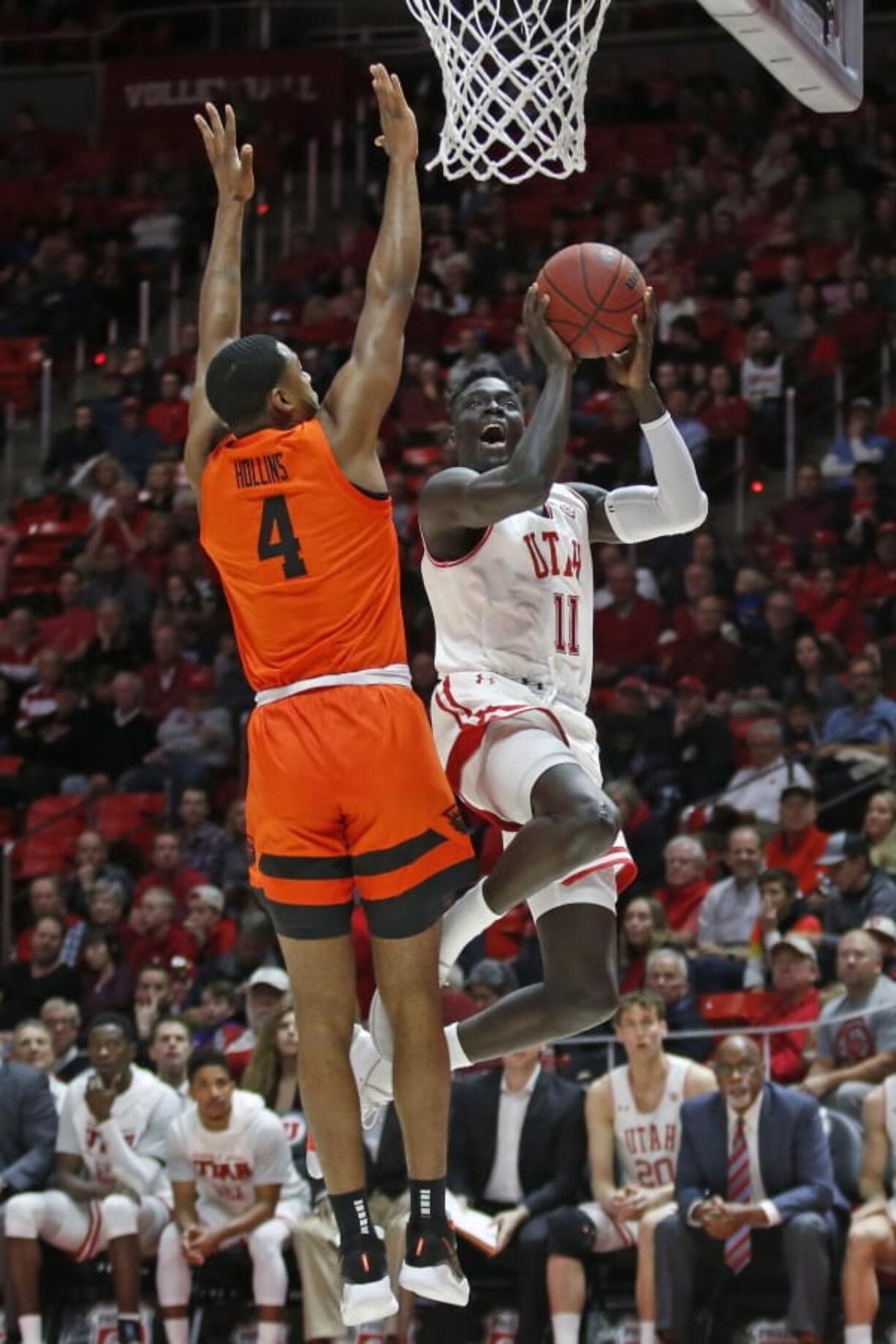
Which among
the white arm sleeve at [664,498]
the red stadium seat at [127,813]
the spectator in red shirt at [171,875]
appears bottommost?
the spectator in red shirt at [171,875]

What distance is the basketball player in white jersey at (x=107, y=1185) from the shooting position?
440 inches

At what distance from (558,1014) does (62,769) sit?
396 inches

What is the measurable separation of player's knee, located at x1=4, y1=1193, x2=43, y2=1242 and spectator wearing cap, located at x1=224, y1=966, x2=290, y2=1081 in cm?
132

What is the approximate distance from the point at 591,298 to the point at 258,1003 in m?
6.40

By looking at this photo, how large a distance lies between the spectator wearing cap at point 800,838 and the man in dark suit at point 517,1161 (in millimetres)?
2102

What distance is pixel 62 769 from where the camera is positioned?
16406 millimetres

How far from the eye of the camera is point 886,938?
36.2ft

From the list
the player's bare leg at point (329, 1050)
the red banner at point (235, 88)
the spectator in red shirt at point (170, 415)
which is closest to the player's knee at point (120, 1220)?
the player's bare leg at point (329, 1050)

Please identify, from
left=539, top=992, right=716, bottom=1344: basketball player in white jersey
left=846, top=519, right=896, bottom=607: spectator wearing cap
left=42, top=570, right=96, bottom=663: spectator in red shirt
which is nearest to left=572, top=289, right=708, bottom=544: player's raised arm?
left=539, top=992, right=716, bottom=1344: basketball player in white jersey

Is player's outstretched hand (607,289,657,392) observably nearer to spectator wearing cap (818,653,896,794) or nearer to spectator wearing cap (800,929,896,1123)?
spectator wearing cap (800,929,896,1123)

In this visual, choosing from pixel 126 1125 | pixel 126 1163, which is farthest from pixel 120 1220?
pixel 126 1125

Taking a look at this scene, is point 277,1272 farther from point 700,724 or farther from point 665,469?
point 665,469

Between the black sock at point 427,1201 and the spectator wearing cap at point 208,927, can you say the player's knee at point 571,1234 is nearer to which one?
the spectator wearing cap at point 208,927

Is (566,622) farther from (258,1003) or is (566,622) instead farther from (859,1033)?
(258,1003)
